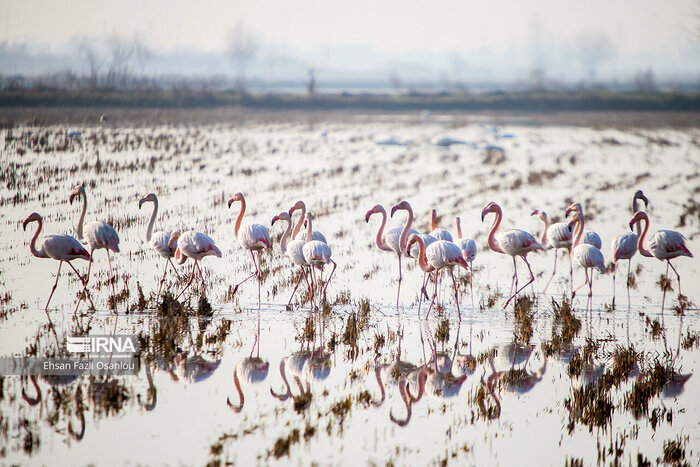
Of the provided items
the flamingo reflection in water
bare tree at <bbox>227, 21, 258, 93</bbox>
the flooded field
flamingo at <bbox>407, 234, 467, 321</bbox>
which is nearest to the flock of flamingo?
flamingo at <bbox>407, 234, 467, 321</bbox>

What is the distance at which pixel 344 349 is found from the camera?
6766 millimetres

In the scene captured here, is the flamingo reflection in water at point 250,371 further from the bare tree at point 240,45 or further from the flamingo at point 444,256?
the bare tree at point 240,45

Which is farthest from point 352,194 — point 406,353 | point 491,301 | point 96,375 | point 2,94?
point 2,94

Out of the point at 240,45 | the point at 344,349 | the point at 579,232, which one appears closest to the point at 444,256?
the point at 344,349

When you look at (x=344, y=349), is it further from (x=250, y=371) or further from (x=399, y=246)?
(x=399, y=246)

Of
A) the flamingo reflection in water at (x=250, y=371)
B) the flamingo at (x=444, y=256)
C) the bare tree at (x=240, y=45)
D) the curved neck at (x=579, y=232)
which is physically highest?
the bare tree at (x=240, y=45)

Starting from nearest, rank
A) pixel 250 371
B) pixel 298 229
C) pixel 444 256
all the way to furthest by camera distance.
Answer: pixel 250 371 < pixel 444 256 < pixel 298 229

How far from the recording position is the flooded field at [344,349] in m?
4.74

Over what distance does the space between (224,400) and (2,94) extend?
25.1 metres

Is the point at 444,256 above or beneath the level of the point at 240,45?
beneath

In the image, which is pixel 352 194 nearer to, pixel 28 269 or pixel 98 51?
A: pixel 28 269

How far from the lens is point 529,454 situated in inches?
185

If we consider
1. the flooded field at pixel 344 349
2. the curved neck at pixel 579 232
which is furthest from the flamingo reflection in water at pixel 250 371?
the curved neck at pixel 579 232

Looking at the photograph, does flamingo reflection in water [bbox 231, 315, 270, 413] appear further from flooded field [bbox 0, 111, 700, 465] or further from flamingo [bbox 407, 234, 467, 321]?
flamingo [bbox 407, 234, 467, 321]
